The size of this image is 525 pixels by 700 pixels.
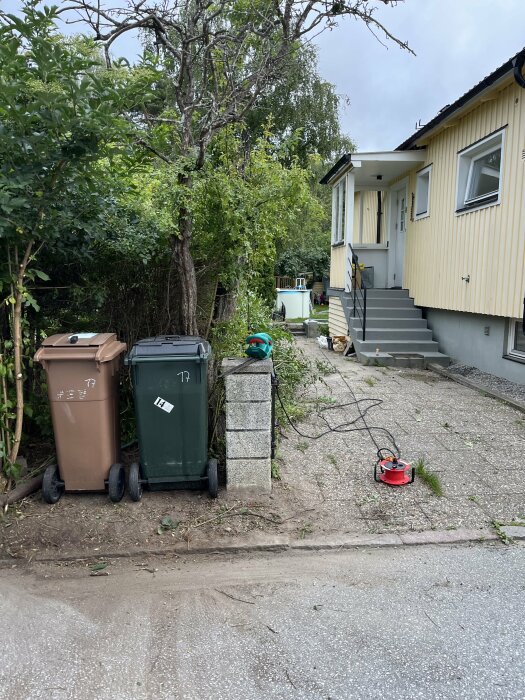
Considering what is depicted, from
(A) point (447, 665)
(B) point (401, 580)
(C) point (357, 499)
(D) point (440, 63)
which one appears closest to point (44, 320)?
(C) point (357, 499)

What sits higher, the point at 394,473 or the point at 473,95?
the point at 473,95

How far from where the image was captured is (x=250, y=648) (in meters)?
2.31

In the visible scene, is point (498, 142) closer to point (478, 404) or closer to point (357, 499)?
point (478, 404)

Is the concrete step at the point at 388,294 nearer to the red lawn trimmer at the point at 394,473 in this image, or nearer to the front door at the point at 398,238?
the front door at the point at 398,238

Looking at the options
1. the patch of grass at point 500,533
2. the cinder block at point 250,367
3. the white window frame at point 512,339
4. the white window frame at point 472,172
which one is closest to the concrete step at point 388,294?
the white window frame at point 472,172

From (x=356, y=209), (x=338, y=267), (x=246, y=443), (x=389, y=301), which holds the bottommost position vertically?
(x=246, y=443)

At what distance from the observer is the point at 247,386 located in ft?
11.8

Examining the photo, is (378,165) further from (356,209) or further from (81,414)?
(81,414)

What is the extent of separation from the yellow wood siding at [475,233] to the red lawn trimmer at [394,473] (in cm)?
375

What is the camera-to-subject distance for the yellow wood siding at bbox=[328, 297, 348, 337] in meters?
11.0

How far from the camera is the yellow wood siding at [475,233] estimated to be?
6746 millimetres

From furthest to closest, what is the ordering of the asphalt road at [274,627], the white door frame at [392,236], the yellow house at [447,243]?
the white door frame at [392,236] → the yellow house at [447,243] → the asphalt road at [274,627]

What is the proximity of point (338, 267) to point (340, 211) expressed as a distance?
4.37ft

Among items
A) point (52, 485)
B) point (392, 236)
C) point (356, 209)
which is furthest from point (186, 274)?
point (356, 209)
